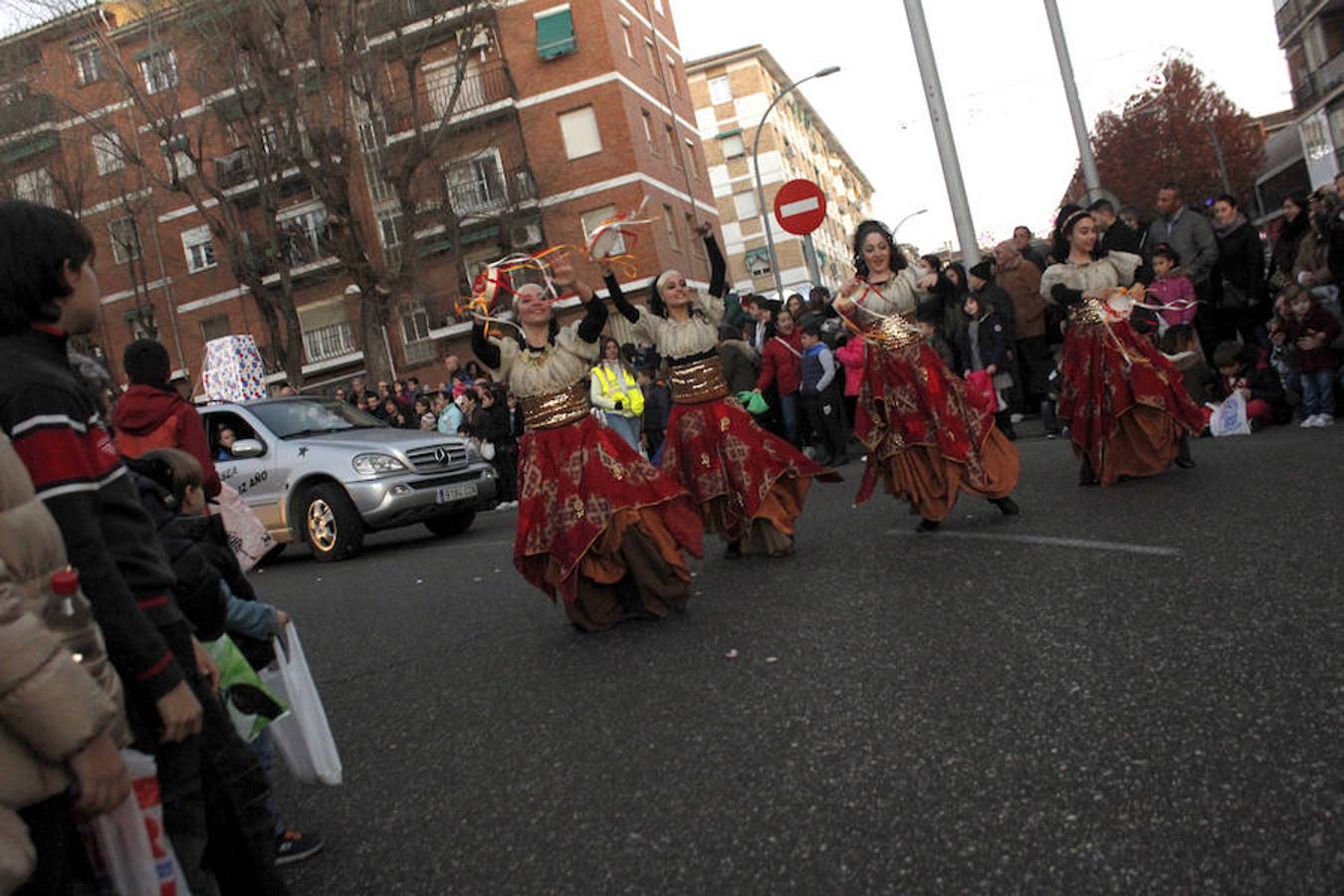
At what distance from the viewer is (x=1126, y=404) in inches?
352

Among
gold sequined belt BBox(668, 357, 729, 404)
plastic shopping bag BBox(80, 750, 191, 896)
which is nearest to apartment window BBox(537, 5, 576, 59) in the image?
gold sequined belt BBox(668, 357, 729, 404)

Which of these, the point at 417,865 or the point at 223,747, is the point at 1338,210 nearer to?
the point at 417,865

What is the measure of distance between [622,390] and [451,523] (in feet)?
8.35

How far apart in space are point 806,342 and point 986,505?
6.81m

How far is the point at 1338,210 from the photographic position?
11.4 metres

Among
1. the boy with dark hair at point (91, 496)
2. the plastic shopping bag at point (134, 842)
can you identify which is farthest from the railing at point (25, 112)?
the plastic shopping bag at point (134, 842)

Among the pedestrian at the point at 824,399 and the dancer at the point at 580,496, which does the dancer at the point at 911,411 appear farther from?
the pedestrian at the point at 824,399

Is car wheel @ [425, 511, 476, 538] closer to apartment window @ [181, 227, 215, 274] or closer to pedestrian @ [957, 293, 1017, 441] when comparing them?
pedestrian @ [957, 293, 1017, 441]

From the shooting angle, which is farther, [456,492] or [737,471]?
[456,492]

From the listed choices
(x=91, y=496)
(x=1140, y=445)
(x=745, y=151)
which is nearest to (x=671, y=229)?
(x=745, y=151)

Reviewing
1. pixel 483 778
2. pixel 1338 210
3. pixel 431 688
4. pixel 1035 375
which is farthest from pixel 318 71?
pixel 483 778

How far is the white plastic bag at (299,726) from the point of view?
172 inches

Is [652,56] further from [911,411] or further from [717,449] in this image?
[911,411]

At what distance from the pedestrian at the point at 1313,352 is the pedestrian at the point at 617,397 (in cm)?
693
